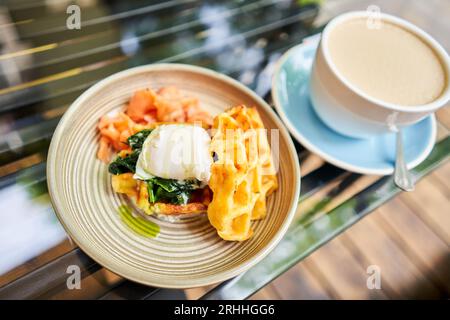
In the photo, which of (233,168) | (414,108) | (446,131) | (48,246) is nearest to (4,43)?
(48,246)

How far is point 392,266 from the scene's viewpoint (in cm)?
81

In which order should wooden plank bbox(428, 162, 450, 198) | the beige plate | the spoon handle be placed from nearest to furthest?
the beige plate, the spoon handle, wooden plank bbox(428, 162, 450, 198)

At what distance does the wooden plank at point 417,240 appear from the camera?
31.9 inches

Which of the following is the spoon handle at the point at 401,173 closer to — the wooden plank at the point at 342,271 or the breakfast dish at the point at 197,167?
the wooden plank at the point at 342,271

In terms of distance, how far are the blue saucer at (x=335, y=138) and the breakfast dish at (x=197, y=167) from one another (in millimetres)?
162

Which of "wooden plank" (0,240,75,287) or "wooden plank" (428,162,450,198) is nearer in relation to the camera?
"wooden plank" (0,240,75,287)

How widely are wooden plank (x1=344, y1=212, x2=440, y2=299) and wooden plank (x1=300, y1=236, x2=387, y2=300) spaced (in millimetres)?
22

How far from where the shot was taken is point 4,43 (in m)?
0.90

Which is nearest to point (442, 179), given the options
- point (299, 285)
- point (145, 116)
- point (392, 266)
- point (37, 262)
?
point (392, 266)

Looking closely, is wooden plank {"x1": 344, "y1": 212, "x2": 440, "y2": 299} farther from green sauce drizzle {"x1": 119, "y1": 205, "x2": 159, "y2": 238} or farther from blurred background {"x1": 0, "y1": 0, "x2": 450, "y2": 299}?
green sauce drizzle {"x1": 119, "y1": 205, "x2": 159, "y2": 238}

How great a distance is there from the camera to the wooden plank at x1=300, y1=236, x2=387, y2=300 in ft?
2.66

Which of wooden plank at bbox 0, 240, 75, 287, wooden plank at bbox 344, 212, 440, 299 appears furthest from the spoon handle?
wooden plank at bbox 0, 240, 75, 287
